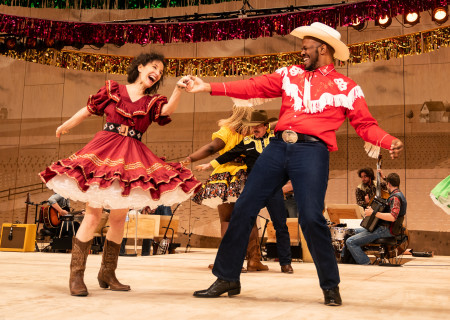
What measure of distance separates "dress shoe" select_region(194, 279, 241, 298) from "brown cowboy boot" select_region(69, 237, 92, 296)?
573 mm

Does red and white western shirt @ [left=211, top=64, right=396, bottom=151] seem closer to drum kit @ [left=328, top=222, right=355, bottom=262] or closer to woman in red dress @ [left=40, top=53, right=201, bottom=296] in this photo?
woman in red dress @ [left=40, top=53, right=201, bottom=296]

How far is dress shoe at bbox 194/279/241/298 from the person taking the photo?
8.46 feet

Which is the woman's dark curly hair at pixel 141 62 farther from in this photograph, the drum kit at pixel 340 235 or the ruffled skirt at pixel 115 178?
the drum kit at pixel 340 235

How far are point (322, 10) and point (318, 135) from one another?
20.7ft

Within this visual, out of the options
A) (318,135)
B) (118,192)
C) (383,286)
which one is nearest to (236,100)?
(318,135)

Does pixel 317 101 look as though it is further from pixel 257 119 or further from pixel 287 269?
pixel 287 269

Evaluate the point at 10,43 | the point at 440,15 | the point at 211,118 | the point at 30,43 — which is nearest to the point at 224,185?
the point at 440,15

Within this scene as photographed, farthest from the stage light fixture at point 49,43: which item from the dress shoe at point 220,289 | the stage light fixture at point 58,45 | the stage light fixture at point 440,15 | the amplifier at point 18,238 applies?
the dress shoe at point 220,289

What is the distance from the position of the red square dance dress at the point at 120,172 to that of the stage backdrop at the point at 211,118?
26.1 feet

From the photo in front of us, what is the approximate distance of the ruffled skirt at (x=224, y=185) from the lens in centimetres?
452

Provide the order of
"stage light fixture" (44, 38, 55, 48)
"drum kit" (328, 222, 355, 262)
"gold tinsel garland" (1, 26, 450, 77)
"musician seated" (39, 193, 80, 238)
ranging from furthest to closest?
1. "stage light fixture" (44, 38, 55, 48)
2. "gold tinsel garland" (1, 26, 450, 77)
3. "musician seated" (39, 193, 80, 238)
4. "drum kit" (328, 222, 355, 262)

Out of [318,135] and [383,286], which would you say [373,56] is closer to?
[383,286]

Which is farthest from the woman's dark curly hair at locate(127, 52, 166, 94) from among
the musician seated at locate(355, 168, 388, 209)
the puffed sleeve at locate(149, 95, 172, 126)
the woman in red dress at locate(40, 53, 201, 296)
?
the musician seated at locate(355, 168, 388, 209)

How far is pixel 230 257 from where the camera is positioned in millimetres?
2635
